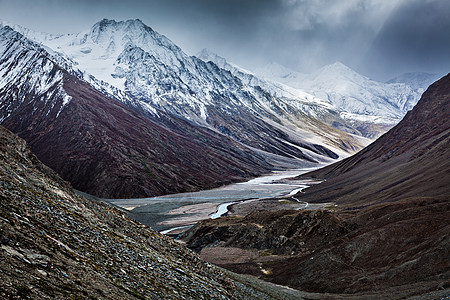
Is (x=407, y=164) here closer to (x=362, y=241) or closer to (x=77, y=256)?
(x=362, y=241)

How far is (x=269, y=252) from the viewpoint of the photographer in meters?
70.1

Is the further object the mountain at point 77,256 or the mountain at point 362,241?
the mountain at point 362,241

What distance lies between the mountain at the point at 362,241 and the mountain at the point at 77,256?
67.4ft

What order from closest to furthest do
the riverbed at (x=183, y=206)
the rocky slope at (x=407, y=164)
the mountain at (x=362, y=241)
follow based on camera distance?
the mountain at (x=362, y=241) → the rocky slope at (x=407, y=164) → the riverbed at (x=183, y=206)

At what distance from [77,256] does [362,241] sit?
47.0 m

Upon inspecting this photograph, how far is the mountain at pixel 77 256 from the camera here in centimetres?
1238

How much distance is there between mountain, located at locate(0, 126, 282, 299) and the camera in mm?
12383

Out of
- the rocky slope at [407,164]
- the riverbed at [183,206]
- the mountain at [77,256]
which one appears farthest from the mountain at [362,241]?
the riverbed at [183,206]

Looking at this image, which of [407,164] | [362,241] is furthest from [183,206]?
[362,241]

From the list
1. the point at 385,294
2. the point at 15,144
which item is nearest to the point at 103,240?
the point at 15,144

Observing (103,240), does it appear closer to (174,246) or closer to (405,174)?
(174,246)

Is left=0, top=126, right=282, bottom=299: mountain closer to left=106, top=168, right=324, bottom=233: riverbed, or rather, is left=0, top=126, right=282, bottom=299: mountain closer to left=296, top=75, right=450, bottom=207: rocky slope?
left=296, top=75, right=450, bottom=207: rocky slope

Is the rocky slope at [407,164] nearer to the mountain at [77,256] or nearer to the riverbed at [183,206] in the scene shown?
the riverbed at [183,206]

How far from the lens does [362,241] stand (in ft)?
175
